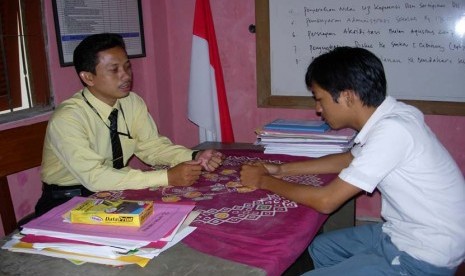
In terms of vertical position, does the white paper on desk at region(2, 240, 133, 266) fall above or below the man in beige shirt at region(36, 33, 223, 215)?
below

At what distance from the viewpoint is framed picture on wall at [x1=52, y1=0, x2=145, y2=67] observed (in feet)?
7.02

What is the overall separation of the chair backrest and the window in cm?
17

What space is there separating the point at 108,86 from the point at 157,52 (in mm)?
1120

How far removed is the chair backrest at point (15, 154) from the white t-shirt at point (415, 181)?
4.52 ft

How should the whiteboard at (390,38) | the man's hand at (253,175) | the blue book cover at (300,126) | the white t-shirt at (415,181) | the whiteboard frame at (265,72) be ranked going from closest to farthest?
the white t-shirt at (415,181) → the man's hand at (253,175) → the blue book cover at (300,126) → the whiteboard at (390,38) → the whiteboard frame at (265,72)

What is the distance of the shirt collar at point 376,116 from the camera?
1376 mm

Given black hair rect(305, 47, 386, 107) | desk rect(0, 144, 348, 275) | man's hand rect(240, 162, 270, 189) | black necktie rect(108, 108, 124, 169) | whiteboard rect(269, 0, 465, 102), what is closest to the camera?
desk rect(0, 144, 348, 275)

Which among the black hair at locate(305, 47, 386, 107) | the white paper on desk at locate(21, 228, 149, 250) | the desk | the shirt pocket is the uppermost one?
the black hair at locate(305, 47, 386, 107)

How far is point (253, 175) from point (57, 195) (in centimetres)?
86

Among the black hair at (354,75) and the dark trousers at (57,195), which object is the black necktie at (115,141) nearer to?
the dark trousers at (57,195)

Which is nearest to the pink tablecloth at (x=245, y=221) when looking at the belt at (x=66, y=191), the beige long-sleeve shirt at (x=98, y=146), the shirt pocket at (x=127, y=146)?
the beige long-sleeve shirt at (x=98, y=146)

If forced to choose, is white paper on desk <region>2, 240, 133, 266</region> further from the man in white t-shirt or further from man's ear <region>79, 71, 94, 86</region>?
man's ear <region>79, 71, 94, 86</region>

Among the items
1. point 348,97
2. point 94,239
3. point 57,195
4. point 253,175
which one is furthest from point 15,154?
point 348,97

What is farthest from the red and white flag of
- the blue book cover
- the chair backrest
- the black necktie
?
the chair backrest
